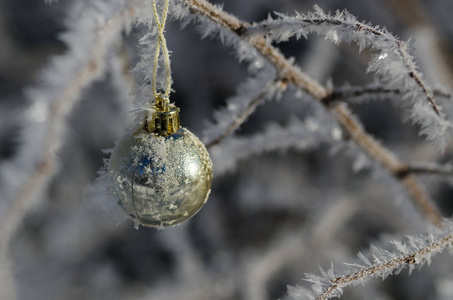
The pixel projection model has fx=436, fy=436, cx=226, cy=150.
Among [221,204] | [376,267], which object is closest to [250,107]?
[376,267]

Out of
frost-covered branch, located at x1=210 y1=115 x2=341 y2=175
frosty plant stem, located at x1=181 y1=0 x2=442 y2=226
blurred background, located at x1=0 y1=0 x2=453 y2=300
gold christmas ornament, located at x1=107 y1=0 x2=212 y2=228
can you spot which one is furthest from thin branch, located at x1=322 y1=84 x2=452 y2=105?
blurred background, located at x1=0 y1=0 x2=453 y2=300

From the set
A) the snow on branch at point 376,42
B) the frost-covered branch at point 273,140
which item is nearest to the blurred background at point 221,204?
the frost-covered branch at point 273,140

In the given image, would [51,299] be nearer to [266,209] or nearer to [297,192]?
[266,209]

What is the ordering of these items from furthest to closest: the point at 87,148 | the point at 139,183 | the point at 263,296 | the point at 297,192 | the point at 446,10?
the point at 87,148 < the point at 297,192 < the point at 263,296 < the point at 446,10 < the point at 139,183

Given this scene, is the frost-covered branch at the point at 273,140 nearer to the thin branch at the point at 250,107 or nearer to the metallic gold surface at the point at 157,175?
the thin branch at the point at 250,107

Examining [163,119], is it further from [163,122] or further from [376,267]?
[376,267]

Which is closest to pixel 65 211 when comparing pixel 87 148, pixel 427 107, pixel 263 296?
pixel 87 148

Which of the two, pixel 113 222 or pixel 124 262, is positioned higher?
pixel 124 262
